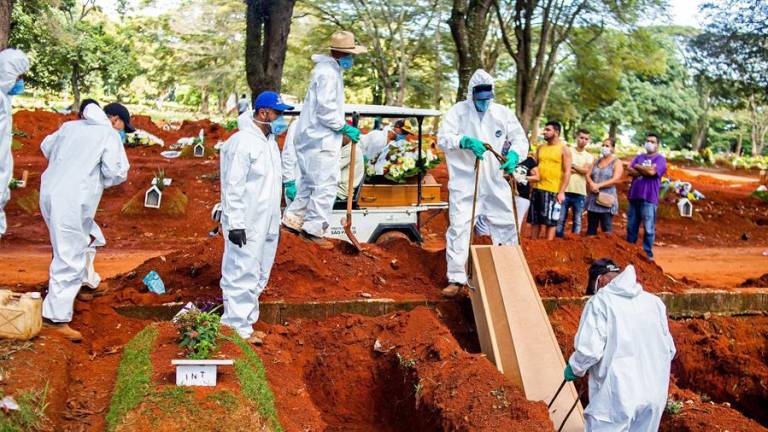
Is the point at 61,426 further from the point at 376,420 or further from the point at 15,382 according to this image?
the point at 376,420

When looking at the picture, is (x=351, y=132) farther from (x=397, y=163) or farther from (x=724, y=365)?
(x=724, y=365)

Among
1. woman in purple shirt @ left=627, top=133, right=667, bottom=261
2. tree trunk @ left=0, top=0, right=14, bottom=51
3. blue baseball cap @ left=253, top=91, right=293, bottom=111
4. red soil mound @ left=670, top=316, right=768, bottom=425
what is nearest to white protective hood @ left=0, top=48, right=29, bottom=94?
tree trunk @ left=0, top=0, right=14, bottom=51

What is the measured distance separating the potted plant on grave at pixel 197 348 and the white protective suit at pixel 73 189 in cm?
132

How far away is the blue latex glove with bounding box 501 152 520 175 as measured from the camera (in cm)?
926

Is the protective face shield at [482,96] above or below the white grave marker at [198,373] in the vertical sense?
above

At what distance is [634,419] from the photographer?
6.14m

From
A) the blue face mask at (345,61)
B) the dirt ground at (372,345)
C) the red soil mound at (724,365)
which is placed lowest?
the red soil mound at (724,365)

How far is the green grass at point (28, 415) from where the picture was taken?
217 inches

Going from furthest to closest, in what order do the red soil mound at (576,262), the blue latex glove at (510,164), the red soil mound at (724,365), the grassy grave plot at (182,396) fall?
the red soil mound at (576,262) → the red soil mound at (724,365) → the blue latex glove at (510,164) → the grassy grave plot at (182,396)

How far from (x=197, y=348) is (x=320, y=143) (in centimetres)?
440

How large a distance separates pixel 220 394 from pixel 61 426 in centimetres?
111

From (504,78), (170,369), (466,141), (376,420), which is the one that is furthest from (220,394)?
(504,78)

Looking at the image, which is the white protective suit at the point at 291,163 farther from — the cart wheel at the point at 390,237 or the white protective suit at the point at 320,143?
the cart wheel at the point at 390,237

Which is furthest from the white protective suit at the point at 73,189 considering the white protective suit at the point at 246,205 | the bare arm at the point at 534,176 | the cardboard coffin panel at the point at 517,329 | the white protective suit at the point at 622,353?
the bare arm at the point at 534,176
